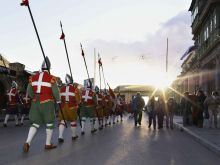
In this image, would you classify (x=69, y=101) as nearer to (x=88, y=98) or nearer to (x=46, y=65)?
(x=46, y=65)

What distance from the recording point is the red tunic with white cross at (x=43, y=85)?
10.3 meters

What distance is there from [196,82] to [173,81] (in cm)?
3310

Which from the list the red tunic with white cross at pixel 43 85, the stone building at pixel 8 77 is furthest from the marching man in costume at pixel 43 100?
the stone building at pixel 8 77

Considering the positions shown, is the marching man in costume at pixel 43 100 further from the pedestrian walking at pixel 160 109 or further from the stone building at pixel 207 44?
the stone building at pixel 207 44

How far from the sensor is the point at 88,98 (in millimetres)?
16141

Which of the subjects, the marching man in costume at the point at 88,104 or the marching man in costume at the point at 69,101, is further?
the marching man in costume at the point at 88,104

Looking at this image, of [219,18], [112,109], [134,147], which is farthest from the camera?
[219,18]

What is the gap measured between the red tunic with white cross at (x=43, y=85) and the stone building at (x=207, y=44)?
21445mm

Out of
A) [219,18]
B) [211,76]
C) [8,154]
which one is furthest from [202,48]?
[8,154]

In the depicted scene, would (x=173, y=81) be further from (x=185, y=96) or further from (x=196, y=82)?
(x=185, y=96)

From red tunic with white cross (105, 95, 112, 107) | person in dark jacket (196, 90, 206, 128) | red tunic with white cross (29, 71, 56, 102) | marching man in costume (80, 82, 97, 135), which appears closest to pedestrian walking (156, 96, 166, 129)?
person in dark jacket (196, 90, 206, 128)

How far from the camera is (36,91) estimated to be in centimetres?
1034

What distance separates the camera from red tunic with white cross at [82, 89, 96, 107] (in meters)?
16.0

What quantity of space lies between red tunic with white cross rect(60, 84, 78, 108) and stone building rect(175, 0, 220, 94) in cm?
1910
